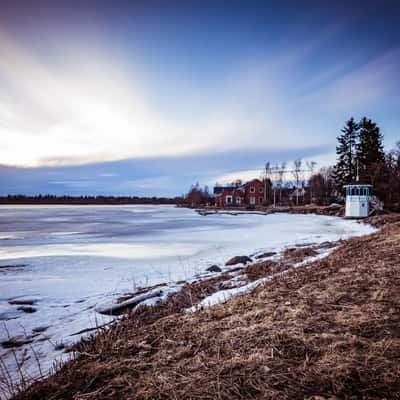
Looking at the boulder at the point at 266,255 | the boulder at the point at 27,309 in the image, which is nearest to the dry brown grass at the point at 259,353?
the boulder at the point at 27,309

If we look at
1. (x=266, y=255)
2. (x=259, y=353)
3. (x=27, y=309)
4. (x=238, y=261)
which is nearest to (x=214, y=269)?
(x=238, y=261)

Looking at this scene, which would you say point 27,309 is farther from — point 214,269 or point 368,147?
point 368,147

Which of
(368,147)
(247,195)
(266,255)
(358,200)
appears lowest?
(266,255)

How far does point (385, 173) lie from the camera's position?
2953 cm

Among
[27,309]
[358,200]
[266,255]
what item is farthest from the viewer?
[358,200]

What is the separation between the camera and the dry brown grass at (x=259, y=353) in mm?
1857

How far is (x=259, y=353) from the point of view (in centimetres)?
227

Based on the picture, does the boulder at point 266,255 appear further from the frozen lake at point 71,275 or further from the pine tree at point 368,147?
the pine tree at point 368,147

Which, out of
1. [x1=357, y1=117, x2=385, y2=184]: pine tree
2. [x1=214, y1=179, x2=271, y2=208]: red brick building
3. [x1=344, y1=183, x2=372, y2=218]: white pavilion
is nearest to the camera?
[x1=344, y1=183, x2=372, y2=218]: white pavilion

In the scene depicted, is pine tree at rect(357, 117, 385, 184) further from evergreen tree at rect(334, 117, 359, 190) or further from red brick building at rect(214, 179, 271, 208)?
red brick building at rect(214, 179, 271, 208)

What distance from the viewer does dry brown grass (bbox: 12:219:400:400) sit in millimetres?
1857

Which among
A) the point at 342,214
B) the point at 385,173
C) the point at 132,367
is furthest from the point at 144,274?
the point at 385,173

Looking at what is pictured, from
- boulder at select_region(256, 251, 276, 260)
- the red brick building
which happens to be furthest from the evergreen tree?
boulder at select_region(256, 251, 276, 260)

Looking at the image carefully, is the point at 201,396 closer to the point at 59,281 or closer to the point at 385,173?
the point at 59,281
